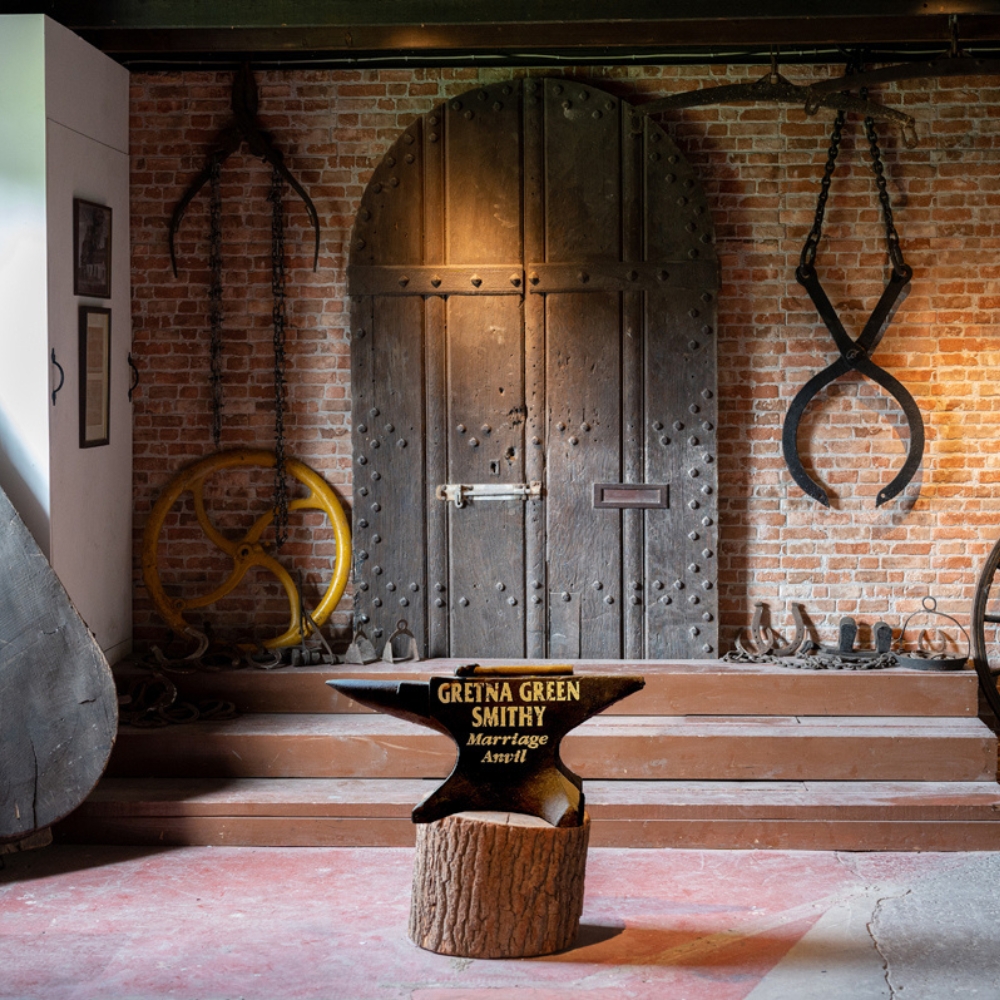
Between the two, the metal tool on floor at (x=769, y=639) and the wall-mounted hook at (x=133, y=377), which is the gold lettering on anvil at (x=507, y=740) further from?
the wall-mounted hook at (x=133, y=377)

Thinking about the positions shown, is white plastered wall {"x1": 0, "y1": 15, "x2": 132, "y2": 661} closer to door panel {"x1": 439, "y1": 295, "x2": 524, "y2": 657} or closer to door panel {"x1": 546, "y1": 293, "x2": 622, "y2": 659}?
door panel {"x1": 439, "y1": 295, "x2": 524, "y2": 657}

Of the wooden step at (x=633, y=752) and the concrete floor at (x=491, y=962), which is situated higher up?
the wooden step at (x=633, y=752)

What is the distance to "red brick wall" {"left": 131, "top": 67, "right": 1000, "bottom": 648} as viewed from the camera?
18.1 feet

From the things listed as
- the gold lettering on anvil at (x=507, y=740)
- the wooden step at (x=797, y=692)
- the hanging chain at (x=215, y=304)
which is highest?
the hanging chain at (x=215, y=304)

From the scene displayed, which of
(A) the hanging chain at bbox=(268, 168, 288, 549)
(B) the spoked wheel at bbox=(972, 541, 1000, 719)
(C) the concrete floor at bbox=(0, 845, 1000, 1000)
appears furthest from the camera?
(A) the hanging chain at bbox=(268, 168, 288, 549)

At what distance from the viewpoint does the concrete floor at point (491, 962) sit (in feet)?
11.8

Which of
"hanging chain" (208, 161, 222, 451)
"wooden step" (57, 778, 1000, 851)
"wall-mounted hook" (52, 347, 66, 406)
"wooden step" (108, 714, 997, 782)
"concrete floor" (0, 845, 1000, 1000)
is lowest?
"concrete floor" (0, 845, 1000, 1000)

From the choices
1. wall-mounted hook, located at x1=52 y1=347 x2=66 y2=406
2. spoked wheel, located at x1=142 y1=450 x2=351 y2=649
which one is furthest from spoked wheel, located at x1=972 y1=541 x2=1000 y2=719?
wall-mounted hook, located at x1=52 y1=347 x2=66 y2=406

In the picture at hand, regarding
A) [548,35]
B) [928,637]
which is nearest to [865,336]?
[928,637]

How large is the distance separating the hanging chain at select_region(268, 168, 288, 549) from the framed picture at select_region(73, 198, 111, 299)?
0.70 m

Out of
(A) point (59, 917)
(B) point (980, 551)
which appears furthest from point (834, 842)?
(A) point (59, 917)

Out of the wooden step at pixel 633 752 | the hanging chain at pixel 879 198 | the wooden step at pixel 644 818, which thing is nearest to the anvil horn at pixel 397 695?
the wooden step at pixel 644 818

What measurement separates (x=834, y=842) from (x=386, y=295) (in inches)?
114

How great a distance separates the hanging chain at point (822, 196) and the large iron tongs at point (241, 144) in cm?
213
